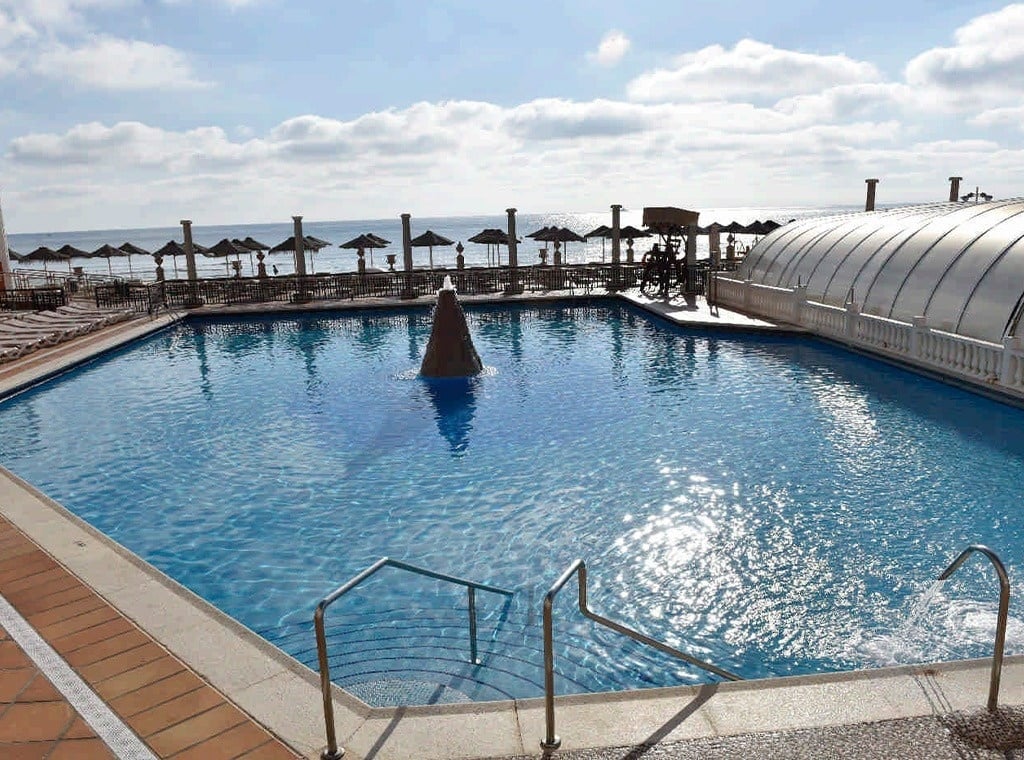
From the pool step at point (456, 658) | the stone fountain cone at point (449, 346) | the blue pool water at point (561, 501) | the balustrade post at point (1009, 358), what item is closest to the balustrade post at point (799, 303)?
the blue pool water at point (561, 501)

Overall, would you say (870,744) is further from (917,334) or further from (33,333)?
(33,333)

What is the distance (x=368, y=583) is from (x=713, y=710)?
4.29 metres

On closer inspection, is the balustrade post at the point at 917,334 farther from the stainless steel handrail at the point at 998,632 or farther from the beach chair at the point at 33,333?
the beach chair at the point at 33,333

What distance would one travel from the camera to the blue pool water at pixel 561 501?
649cm

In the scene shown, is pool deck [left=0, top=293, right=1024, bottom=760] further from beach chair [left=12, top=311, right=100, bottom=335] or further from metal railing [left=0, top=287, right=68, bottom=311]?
metal railing [left=0, top=287, right=68, bottom=311]

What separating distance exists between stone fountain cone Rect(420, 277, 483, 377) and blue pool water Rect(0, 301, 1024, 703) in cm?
66

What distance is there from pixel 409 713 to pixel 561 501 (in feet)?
17.4

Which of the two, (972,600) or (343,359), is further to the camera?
(343,359)

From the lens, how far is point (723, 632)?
6.58m

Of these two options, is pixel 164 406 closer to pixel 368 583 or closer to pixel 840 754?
pixel 368 583

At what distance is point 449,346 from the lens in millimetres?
17578

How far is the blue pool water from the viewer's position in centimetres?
649

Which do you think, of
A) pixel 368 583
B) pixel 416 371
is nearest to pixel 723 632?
pixel 368 583

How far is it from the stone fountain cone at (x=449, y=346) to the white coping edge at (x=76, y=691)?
12027mm
